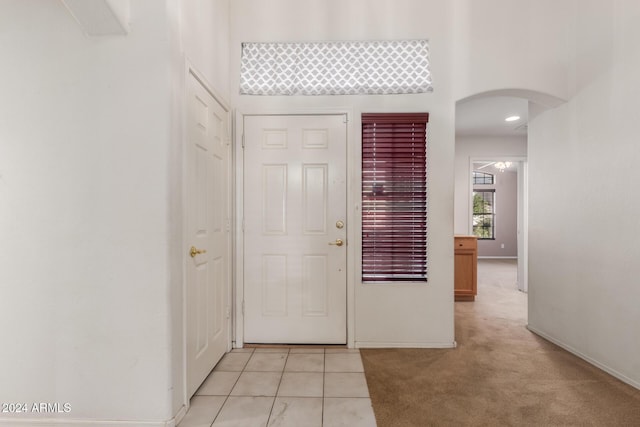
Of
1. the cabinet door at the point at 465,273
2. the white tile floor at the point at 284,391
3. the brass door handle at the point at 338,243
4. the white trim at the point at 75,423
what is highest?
the brass door handle at the point at 338,243

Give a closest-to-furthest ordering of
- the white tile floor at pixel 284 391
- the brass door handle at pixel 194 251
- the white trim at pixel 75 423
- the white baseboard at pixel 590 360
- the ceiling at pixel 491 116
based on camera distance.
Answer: the white trim at pixel 75 423, the white tile floor at pixel 284 391, the brass door handle at pixel 194 251, the white baseboard at pixel 590 360, the ceiling at pixel 491 116

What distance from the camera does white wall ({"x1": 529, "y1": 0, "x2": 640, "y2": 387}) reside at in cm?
217

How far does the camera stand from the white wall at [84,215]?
1658mm

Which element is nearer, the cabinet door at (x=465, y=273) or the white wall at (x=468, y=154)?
the cabinet door at (x=465, y=273)

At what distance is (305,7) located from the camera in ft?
8.87

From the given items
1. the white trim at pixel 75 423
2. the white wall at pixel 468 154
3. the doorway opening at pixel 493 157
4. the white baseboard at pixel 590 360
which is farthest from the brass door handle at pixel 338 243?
the white wall at pixel 468 154

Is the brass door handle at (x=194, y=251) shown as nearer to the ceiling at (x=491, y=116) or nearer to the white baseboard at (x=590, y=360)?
the white baseboard at (x=590, y=360)

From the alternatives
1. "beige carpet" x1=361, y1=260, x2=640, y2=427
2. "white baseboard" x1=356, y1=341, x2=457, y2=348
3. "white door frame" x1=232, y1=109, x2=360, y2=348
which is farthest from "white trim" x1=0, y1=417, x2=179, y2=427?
"white baseboard" x1=356, y1=341, x2=457, y2=348

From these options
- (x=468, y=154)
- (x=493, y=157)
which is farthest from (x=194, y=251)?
(x=493, y=157)

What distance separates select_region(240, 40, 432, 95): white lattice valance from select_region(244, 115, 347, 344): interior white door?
27 centimetres

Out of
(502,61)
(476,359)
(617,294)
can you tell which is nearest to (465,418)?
(476,359)

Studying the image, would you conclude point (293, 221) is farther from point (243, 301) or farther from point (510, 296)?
point (510, 296)

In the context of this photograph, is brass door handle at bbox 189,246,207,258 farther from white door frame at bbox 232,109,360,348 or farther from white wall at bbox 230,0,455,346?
white wall at bbox 230,0,455,346

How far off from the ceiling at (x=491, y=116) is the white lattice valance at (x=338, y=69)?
1.34 meters
